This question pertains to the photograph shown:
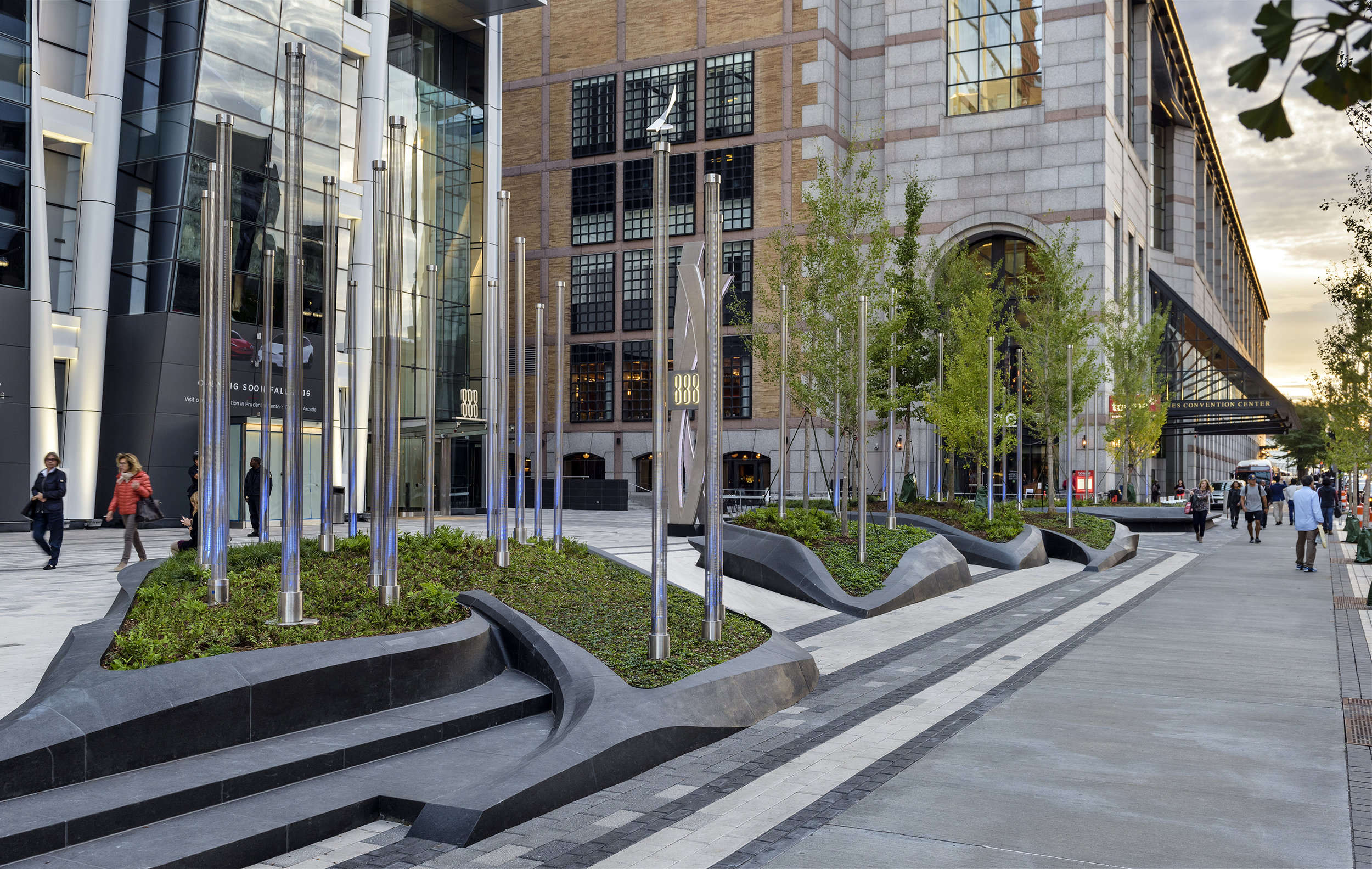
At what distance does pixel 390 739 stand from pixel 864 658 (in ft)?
19.1

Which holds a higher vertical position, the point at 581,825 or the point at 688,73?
the point at 688,73

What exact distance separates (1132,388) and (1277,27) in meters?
47.6

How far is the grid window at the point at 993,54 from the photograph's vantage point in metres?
50.7

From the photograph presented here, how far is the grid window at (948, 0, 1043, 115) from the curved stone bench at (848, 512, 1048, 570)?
106 feet

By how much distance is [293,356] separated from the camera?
1004 centimetres

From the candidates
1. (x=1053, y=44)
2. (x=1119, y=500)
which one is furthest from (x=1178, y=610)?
(x=1053, y=44)

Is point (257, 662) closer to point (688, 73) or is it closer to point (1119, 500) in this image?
point (1119, 500)

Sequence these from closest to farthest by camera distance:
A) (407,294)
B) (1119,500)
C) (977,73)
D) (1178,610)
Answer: (1178,610), (407,294), (1119,500), (977,73)

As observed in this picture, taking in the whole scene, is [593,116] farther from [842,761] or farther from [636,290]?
[842,761]

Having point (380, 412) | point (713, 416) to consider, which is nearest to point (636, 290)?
point (380, 412)

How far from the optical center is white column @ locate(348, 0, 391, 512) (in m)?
34.2

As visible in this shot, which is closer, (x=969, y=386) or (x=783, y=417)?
(x=783, y=417)

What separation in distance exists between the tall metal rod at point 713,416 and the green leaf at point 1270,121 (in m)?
7.59

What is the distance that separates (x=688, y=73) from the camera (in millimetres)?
55562
